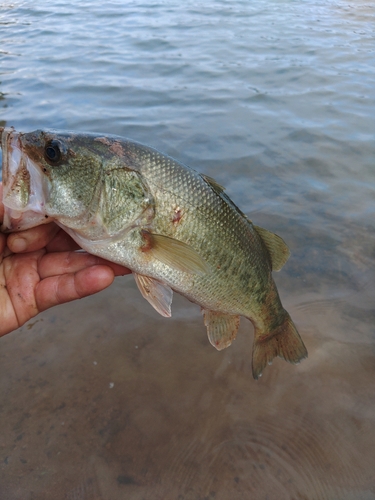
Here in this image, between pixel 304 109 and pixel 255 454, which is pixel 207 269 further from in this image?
pixel 304 109

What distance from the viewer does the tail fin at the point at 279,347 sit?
3.29m

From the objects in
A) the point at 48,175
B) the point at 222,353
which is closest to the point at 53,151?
the point at 48,175

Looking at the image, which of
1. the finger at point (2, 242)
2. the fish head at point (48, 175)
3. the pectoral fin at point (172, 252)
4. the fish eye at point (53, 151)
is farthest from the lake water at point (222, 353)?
the fish eye at point (53, 151)

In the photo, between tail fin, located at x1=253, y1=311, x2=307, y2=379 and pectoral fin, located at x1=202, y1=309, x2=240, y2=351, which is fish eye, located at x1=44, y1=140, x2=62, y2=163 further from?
tail fin, located at x1=253, y1=311, x2=307, y2=379

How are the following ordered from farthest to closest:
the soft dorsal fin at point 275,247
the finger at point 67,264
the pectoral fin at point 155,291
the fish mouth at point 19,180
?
the soft dorsal fin at point 275,247 < the finger at point 67,264 < the pectoral fin at point 155,291 < the fish mouth at point 19,180

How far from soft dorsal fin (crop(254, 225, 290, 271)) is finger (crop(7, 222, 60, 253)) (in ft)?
4.88

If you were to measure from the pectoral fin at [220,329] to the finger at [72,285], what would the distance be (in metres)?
0.80

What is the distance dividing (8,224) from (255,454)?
240 cm

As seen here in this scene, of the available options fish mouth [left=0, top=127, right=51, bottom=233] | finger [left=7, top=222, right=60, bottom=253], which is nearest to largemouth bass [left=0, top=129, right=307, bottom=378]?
fish mouth [left=0, top=127, right=51, bottom=233]

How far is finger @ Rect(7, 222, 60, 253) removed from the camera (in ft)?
9.54

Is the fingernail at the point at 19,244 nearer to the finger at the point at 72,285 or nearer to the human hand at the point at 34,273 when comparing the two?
the human hand at the point at 34,273

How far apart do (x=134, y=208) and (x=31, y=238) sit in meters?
0.85

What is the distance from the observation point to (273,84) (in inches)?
370

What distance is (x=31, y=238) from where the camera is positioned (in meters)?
2.96
